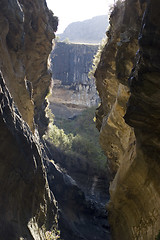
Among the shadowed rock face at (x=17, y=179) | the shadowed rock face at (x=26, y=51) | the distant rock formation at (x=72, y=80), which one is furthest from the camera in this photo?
the distant rock formation at (x=72, y=80)

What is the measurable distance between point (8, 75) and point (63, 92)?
44917 millimetres

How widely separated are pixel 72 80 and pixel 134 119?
53046 millimetres

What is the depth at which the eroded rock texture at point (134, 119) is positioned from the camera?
16.7ft

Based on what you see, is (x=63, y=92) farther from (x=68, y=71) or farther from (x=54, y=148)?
(x=54, y=148)

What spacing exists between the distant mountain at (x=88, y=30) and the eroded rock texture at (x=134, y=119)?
108624 millimetres

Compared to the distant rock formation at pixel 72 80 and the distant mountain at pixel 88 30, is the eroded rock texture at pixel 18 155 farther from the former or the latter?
the distant mountain at pixel 88 30

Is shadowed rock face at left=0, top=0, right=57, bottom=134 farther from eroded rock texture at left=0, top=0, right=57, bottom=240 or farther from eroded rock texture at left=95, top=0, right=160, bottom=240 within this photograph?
eroded rock texture at left=95, top=0, right=160, bottom=240

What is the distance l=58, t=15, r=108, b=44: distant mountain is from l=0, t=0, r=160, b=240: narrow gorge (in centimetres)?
10382

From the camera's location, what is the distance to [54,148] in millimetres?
27672

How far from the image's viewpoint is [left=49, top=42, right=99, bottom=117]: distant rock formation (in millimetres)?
54969

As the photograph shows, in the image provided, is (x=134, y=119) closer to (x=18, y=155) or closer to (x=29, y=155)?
(x=18, y=155)

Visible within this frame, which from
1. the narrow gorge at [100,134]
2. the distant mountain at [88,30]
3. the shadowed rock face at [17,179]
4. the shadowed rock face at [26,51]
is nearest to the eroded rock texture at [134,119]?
the narrow gorge at [100,134]

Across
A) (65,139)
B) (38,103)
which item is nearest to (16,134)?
(38,103)

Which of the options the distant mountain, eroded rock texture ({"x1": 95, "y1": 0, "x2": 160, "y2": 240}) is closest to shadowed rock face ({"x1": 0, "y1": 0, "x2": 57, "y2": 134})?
eroded rock texture ({"x1": 95, "y1": 0, "x2": 160, "y2": 240})
